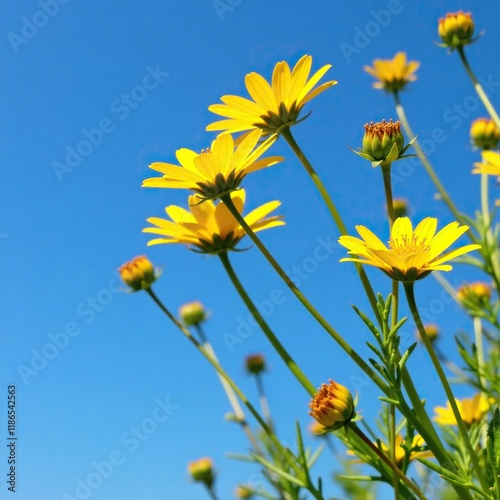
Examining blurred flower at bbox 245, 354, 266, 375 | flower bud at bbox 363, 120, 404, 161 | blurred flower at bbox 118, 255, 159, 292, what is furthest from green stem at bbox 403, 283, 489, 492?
blurred flower at bbox 245, 354, 266, 375

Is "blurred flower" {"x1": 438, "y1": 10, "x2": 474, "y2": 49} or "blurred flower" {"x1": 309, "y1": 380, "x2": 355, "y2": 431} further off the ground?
"blurred flower" {"x1": 438, "y1": 10, "x2": 474, "y2": 49}

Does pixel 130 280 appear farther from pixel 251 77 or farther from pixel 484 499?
pixel 484 499

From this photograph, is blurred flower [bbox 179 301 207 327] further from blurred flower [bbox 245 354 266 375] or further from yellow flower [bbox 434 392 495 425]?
yellow flower [bbox 434 392 495 425]

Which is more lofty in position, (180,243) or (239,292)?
(180,243)

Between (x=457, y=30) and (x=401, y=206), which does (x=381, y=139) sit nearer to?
(x=457, y=30)

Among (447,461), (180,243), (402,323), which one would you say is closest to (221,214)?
(180,243)

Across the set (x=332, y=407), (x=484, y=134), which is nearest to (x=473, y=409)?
(x=332, y=407)
